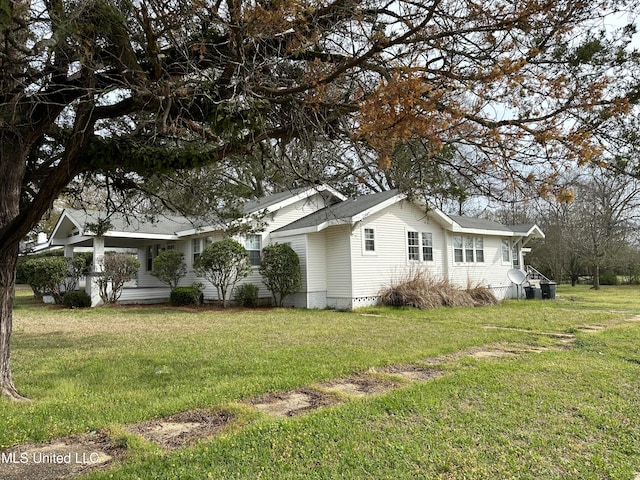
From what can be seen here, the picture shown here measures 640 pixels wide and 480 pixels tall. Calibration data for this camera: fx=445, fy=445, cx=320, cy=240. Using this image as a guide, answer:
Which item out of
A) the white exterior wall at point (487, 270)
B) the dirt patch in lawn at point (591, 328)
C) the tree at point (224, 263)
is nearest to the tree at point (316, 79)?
the dirt patch in lawn at point (591, 328)

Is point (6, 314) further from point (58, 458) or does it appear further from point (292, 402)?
point (292, 402)

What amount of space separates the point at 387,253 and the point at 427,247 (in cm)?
230

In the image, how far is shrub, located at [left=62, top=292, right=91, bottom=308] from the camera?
16094mm

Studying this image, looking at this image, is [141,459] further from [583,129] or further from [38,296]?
[38,296]

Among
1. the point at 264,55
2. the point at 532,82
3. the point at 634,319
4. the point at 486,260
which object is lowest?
the point at 634,319

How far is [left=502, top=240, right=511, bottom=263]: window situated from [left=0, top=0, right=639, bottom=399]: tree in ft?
58.6

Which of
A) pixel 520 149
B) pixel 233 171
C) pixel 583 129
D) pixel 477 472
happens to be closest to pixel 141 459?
pixel 477 472

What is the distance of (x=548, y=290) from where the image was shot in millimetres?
19219

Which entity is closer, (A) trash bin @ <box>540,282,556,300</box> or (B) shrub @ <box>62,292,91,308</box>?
(B) shrub @ <box>62,292,91,308</box>

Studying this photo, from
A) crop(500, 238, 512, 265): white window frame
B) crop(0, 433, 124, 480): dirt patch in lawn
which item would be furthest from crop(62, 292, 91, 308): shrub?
crop(500, 238, 512, 265): white window frame

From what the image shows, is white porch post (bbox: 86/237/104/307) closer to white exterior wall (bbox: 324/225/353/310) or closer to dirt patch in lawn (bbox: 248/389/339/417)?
white exterior wall (bbox: 324/225/353/310)

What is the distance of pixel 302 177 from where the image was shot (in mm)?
5461

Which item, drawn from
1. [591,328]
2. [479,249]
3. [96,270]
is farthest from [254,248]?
[591,328]

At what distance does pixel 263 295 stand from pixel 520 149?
13.7 metres
